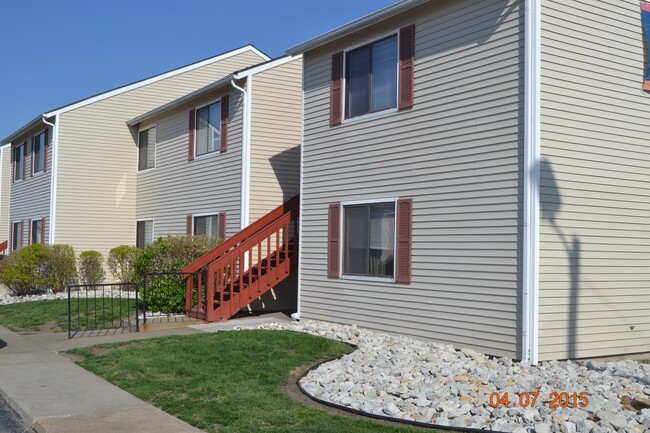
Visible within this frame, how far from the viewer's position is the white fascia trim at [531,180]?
9.16 metres

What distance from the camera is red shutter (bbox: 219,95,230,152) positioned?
17.5 meters

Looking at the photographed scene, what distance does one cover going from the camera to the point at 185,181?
64.6ft

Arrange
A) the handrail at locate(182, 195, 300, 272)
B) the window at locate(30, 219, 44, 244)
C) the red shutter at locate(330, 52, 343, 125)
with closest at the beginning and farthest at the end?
1. the red shutter at locate(330, 52, 343, 125)
2. the handrail at locate(182, 195, 300, 272)
3. the window at locate(30, 219, 44, 244)

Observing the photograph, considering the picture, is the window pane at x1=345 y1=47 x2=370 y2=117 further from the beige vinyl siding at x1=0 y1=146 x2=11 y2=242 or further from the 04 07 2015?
the beige vinyl siding at x1=0 y1=146 x2=11 y2=242

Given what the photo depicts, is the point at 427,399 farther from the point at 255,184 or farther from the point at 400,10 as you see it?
the point at 255,184

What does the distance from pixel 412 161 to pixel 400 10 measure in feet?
8.18

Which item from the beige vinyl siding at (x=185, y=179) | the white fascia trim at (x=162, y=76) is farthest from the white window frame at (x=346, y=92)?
the white fascia trim at (x=162, y=76)

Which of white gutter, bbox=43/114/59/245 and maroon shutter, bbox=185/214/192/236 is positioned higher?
white gutter, bbox=43/114/59/245

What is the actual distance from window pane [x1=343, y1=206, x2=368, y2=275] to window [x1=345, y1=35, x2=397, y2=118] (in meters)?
1.83

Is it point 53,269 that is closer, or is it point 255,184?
point 255,184

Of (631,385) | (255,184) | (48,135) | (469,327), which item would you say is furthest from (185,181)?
(631,385)

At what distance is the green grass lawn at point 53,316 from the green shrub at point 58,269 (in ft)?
9.48

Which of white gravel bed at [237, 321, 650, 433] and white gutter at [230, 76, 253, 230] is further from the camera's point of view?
white gutter at [230, 76, 253, 230]

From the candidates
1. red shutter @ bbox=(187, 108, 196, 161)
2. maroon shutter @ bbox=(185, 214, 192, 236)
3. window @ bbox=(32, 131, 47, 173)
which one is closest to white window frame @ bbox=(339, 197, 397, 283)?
maroon shutter @ bbox=(185, 214, 192, 236)
